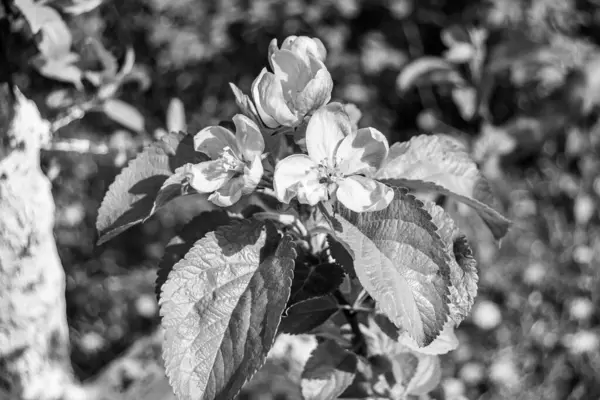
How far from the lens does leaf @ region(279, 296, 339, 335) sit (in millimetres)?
1199

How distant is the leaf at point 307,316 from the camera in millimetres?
1199

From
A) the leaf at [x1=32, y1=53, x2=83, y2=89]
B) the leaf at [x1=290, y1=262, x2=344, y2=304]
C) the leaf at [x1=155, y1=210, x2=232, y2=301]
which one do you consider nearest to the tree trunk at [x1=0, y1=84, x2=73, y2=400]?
the leaf at [x1=32, y1=53, x2=83, y2=89]

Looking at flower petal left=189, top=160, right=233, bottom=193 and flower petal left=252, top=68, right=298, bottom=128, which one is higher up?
flower petal left=252, top=68, right=298, bottom=128

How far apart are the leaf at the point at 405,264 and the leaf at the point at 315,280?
3.8 inches

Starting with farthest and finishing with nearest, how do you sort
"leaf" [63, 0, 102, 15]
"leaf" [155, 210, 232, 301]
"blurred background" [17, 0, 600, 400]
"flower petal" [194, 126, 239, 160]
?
"blurred background" [17, 0, 600, 400], "leaf" [63, 0, 102, 15], "leaf" [155, 210, 232, 301], "flower petal" [194, 126, 239, 160]

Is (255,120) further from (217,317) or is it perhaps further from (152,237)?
(152,237)

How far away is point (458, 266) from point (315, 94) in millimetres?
341

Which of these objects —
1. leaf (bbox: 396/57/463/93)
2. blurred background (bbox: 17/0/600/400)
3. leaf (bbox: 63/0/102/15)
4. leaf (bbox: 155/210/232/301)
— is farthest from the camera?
blurred background (bbox: 17/0/600/400)

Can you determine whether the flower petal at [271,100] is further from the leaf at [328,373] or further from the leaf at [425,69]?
the leaf at [425,69]

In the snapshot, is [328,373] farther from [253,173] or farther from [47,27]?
[47,27]

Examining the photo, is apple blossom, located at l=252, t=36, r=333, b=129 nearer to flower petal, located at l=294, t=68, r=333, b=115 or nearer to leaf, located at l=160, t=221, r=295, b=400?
flower petal, located at l=294, t=68, r=333, b=115

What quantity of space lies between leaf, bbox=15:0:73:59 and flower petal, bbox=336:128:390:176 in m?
0.78

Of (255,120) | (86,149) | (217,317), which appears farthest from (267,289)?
(86,149)

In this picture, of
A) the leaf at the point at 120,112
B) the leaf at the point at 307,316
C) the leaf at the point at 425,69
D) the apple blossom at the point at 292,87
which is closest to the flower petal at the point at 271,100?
the apple blossom at the point at 292,87
